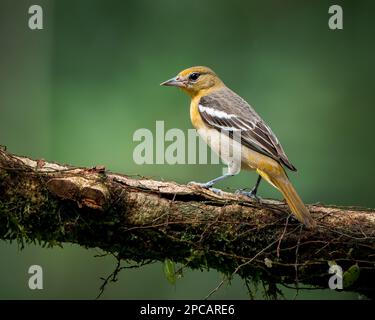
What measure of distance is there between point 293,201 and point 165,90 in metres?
3.42

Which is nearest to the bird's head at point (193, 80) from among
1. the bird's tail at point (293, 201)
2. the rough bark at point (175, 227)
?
the bird's tail at point (293, 201)

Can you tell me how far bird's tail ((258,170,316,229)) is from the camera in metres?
3.73

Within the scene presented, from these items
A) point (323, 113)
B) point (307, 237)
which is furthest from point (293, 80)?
point (307, 237)

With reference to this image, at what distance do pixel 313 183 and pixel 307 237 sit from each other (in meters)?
2.93

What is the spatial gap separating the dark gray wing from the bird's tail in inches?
4.8

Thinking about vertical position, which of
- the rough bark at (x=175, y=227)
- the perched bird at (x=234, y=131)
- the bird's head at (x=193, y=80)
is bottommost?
the rough bark at (x=175, y=227)

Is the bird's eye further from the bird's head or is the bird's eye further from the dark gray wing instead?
the dark gray wing

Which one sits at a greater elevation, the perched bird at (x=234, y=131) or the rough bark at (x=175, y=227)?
the perched bird at (x=234, y=131)

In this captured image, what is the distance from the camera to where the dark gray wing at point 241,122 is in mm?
4492

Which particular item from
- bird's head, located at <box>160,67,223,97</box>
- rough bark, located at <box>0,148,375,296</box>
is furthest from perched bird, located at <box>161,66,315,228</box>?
rough bark, located at <box>0,148,375,296</box>

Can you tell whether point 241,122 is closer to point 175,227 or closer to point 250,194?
point 250,194

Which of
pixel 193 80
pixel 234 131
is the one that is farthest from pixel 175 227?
pixel 193 80

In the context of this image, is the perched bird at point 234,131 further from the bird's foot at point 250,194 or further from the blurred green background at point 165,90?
the blurred green background at point 165,90

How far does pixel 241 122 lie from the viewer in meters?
4.79
